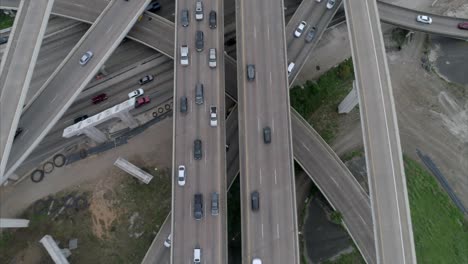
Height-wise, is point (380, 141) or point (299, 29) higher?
point (299, 29)

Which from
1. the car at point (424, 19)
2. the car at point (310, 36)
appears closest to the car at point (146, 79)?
the car at point (310, 36)

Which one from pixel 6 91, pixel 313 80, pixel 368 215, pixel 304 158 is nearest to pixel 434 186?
pixel 368 215

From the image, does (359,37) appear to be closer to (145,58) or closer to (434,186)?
(434,186)

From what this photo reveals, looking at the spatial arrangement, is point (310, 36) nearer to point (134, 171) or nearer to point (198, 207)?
point (198, 207)

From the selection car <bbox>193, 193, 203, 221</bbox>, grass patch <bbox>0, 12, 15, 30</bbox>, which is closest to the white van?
car <bbox>193, 193, 203, 221</bbox>

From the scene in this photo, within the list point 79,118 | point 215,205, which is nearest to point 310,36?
point 215,205

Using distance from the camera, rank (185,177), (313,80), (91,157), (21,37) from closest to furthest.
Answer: (185,177) → (21,37) → (91,157) → (313,80)
